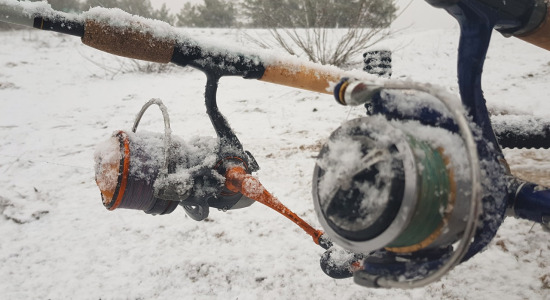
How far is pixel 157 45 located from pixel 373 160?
2.86ft

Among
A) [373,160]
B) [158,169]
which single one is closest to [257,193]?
[158,169]

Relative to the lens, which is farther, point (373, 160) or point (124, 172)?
point (124, 172)

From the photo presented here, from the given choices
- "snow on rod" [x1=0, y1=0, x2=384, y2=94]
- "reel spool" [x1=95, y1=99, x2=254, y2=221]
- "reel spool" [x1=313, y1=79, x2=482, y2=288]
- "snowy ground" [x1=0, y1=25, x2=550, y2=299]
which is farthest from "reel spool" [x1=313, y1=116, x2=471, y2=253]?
"snowy ground" [x1=0, y1=25, x2=550, y2=299]

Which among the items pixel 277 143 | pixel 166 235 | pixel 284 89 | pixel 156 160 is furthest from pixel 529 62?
Result: pixel 156 160

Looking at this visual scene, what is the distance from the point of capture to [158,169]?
3.67 feet

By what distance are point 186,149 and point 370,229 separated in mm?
750

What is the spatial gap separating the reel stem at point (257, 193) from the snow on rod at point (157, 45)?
0.36 metres

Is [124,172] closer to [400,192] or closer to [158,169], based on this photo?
[158,169]

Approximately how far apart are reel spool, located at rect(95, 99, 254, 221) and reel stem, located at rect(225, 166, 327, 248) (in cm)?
4

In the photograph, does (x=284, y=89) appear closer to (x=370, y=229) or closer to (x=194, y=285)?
(x=194, y=285)

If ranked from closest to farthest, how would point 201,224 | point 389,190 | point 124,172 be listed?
point 389,190, point 124,172, point 201,224

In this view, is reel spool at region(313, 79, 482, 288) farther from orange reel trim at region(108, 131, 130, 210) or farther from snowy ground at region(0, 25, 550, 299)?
snowy ground at region(0, 25, 550, 299)

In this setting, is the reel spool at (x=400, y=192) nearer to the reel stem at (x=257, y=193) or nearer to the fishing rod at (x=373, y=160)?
A: the fishing rod at (x=373, y=160)

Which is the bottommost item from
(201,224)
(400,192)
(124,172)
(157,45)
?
(201,224)
